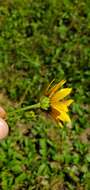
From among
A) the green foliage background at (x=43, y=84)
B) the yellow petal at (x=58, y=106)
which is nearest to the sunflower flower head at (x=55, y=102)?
the yellow petal at (x=58, y=106)

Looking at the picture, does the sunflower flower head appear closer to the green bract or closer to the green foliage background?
the green bract

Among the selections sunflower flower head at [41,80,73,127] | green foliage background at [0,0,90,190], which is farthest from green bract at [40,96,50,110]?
green foliage background at [0,0,90,190]

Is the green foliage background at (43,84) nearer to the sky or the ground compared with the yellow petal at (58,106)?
nearer to the sky

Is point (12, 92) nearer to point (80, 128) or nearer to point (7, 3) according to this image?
point (80, 128)

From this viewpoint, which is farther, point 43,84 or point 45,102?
point 43,84

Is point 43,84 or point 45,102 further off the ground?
point 43,84

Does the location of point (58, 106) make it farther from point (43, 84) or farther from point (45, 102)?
point (43, 84)

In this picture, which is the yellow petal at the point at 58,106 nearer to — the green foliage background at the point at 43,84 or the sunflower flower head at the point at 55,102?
the sunflower flower head at the point at 55,102

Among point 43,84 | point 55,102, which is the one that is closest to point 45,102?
point 55,102

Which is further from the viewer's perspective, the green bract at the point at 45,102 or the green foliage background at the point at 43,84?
the green foliage background at the point at 43,84
